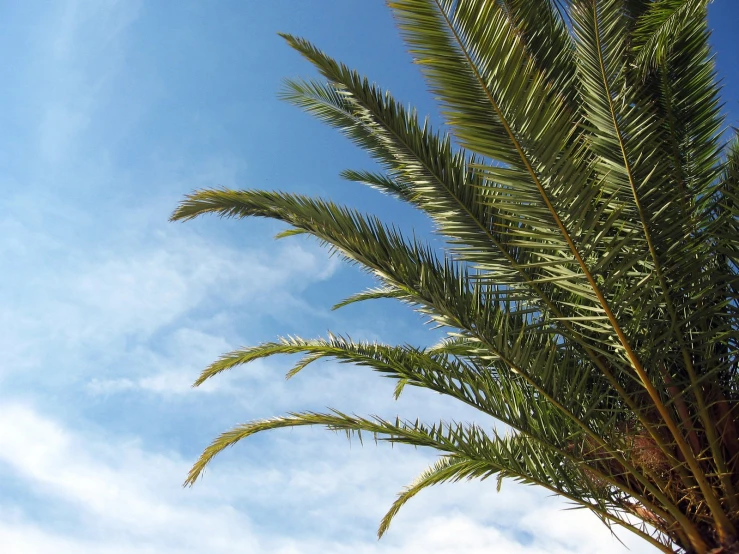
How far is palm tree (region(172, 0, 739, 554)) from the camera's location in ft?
11.4

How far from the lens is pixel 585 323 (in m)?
4.45

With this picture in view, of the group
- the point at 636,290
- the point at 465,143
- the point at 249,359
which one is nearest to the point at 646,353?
the point at 636,290

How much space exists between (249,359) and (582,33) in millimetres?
3910

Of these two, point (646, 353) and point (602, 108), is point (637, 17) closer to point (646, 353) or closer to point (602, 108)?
point (602, 108)

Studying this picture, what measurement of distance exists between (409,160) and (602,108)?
47.6 inches

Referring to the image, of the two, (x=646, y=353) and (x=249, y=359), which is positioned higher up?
(x=249, y=359)

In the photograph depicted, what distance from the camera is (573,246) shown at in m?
3.61

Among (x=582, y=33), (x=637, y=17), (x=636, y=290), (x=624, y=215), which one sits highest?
(x=637, y=17)

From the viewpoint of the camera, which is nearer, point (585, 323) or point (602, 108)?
point (602, 108)

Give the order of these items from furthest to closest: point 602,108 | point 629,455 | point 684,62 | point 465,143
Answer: point 684,62, point 629,455, point 602,108, point 465,143

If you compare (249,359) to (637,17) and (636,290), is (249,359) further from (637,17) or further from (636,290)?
(637,17)

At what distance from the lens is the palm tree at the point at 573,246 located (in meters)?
3.48

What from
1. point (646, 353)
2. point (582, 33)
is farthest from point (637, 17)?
point (646, 353)

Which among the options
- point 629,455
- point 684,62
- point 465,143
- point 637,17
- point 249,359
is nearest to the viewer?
point 465,143
